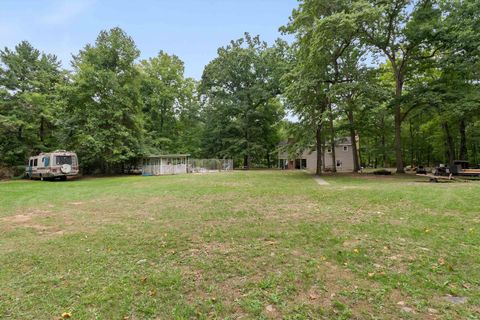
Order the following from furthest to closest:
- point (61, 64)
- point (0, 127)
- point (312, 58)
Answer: point (61, 64) < point (0, 127) < point (312, 58)

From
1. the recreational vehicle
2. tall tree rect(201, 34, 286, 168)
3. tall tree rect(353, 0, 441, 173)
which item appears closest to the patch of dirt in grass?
the recreational vehicle

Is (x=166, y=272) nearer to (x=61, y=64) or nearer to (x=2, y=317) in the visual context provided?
(x=2, y=317)

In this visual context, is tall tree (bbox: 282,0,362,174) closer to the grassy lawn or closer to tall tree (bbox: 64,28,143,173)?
the grassy lawn

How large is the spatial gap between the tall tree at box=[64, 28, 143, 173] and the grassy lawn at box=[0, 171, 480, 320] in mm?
18562

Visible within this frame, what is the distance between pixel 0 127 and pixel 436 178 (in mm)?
32329

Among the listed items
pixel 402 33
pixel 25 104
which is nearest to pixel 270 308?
pixel 402 33

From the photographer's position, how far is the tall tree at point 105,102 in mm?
23703

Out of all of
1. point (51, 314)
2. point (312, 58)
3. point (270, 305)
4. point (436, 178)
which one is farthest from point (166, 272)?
point (312, 58)

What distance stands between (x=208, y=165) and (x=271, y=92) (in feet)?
45.0

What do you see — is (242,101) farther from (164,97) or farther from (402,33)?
(402,33)

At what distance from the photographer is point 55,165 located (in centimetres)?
2050

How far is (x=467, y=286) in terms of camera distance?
9.99ft

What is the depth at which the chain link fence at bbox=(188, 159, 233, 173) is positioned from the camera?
3122cm

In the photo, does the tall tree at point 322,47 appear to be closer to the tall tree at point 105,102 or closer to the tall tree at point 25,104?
the tall tree at point 105,102
